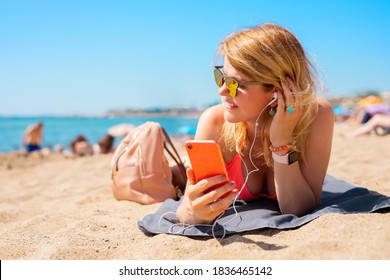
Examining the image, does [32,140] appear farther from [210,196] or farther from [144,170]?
[210,196]

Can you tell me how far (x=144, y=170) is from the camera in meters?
3.75

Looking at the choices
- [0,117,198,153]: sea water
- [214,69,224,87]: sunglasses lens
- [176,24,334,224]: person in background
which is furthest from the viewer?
[0,117,198,153]: sea water

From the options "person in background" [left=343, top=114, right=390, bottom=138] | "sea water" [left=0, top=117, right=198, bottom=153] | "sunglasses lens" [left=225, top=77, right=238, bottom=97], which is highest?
"sunglasses lens" [left=225, top=77, right=238, bottom=97]

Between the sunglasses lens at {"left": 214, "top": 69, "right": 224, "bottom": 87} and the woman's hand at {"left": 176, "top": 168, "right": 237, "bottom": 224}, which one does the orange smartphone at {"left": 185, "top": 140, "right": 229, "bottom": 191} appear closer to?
the woman's hand at {"left": 176, "top": 168, "right": 237, "bottom": 224}

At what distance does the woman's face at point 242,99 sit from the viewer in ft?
8.05

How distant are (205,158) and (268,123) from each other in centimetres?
79

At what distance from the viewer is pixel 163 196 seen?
375 cm

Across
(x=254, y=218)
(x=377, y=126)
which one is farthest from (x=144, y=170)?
(x=377, y=126)

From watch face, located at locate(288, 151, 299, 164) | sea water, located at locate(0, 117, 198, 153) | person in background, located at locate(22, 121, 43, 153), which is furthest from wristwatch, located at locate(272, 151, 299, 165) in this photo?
sea water, located at locate(0, 117, 198, 153)

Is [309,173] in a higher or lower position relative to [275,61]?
lower

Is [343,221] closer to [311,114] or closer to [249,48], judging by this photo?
[311,114]

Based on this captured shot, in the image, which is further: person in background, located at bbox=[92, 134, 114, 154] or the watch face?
person in background, located at bbox=[92, 134, 114, 154]

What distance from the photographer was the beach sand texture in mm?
1887

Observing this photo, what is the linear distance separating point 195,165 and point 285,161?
73 cm
